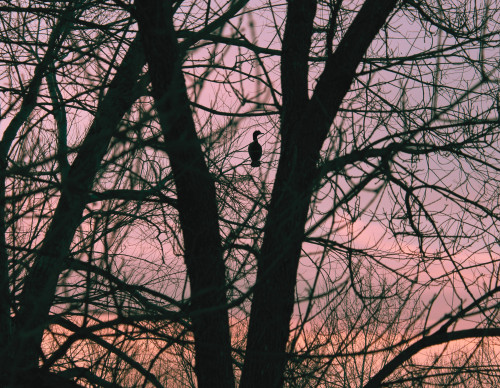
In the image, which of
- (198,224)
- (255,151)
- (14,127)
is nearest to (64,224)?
(198,224)

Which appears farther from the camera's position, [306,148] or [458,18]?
[458,18]

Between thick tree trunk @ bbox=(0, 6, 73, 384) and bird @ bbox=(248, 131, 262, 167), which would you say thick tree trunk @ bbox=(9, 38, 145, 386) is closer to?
thick tree trunk @ bbox=(0, 6, 73, 384)

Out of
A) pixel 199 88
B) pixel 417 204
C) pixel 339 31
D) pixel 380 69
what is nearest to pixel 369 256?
pixel 417 204

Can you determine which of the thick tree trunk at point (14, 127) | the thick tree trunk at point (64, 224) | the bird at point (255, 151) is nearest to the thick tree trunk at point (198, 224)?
the thick tree trunk at point (64, 224)

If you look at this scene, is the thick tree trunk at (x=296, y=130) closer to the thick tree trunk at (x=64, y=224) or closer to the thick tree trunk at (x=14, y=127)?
the thick tree trunk at (x=64, y=224)

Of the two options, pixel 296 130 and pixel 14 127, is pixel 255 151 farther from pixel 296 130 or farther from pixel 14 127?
pixel 14 127

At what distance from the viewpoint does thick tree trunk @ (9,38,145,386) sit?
2168 mm

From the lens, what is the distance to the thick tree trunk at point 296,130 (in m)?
3.99

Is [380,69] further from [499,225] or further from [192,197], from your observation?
[192,197]

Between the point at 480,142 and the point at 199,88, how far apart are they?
10.8ft

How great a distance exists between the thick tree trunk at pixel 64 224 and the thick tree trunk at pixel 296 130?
1214 millimetres

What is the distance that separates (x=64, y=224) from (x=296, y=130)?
8.67 feet

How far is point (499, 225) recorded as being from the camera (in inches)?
194

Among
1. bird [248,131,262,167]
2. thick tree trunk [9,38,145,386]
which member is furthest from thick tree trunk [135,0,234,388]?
bird [248,131,262,167]
